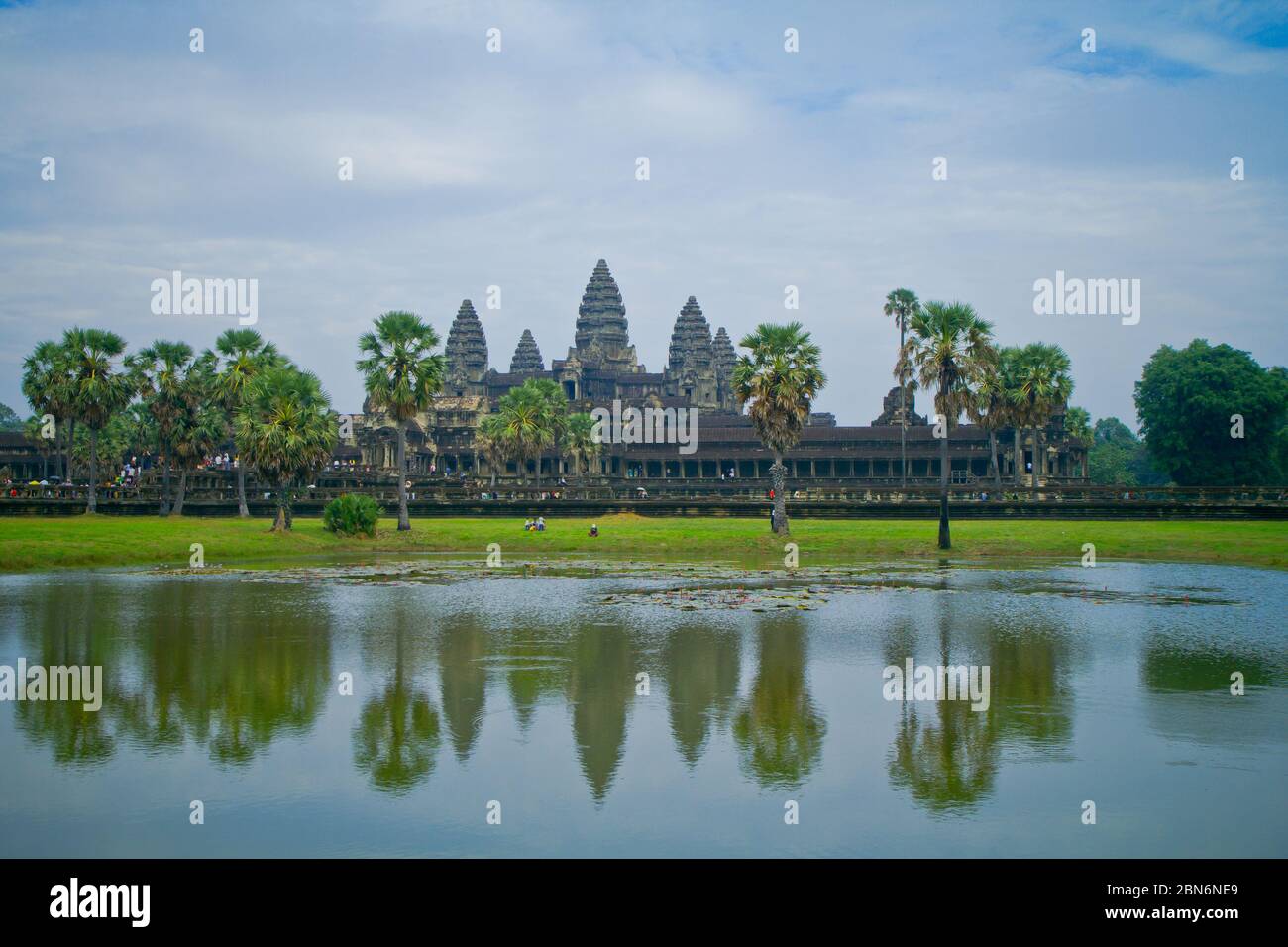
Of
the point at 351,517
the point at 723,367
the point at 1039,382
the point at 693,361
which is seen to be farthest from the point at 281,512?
the point at 723,367

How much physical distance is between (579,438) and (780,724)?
297ft

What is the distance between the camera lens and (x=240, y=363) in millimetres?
67062

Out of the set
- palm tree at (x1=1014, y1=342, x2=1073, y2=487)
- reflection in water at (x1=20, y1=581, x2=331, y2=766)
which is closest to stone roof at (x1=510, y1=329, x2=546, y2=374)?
palm tree at (x1=1014, y1=342, x2=1073, y2=487)

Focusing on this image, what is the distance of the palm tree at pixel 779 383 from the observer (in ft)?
189

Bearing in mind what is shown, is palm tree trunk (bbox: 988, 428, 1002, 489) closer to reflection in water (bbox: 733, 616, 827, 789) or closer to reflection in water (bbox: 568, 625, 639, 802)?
reflection in water (bbox: 568, 625, 639, 802)

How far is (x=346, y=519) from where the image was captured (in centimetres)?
5744

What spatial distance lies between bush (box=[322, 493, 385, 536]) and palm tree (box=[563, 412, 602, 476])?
48.7 metres

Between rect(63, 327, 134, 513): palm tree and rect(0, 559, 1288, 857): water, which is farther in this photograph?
rect(63, 327, 134, 513): palm tree

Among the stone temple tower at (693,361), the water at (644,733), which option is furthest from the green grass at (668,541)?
the stone temple tower at (693,361)

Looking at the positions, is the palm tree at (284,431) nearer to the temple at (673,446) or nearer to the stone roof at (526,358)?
the temple at (673,446)

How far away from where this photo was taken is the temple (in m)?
109

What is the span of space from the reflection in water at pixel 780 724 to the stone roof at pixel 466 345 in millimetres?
162474

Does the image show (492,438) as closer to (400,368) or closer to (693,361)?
(400,368)
